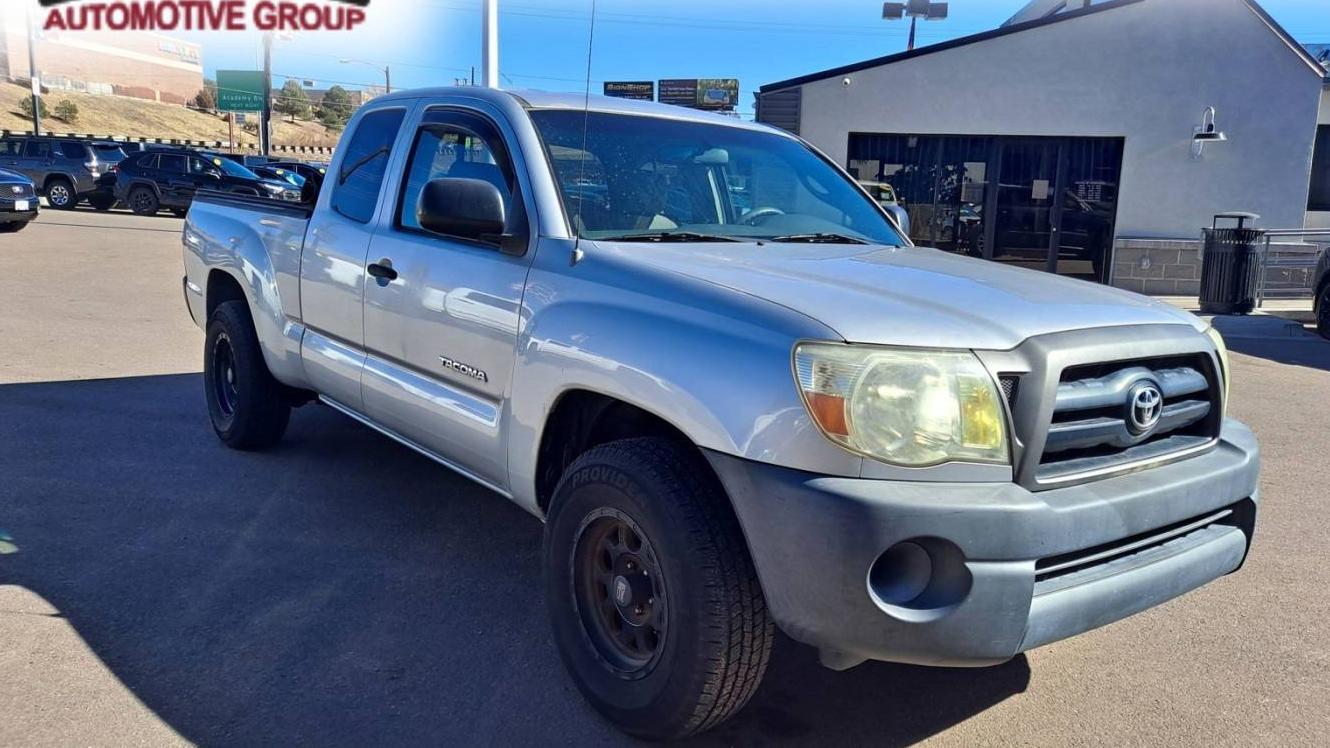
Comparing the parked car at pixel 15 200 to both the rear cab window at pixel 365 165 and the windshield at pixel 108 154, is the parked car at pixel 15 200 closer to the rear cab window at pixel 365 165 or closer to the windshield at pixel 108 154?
the windshield at pixel 108 154

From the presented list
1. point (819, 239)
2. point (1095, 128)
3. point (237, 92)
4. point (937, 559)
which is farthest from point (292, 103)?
point (937, 559)

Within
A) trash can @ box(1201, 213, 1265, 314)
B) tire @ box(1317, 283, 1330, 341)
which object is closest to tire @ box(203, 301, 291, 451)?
tire @ box(1317, 283, 1330, 341)

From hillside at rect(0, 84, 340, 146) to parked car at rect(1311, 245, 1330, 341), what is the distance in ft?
203

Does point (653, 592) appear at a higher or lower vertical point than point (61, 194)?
lower

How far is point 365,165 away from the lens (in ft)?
14.8

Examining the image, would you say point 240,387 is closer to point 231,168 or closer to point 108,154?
point 231,168

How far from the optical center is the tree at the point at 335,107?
101 metres

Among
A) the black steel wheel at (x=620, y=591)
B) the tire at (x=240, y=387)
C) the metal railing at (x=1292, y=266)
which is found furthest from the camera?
the metal railing at (x=1292, y=266)

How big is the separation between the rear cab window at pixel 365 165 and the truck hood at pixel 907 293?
1660 mm

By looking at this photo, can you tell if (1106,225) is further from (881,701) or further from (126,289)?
(881,701)

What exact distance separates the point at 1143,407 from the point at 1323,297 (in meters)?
11.3

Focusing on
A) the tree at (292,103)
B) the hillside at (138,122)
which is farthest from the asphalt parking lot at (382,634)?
the tree at (292,103)

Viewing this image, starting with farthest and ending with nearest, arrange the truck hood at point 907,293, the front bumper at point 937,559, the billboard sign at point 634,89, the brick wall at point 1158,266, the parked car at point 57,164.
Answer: the billboard sign at point 634,89 < the parked car at point 57,164 < the brick wall at point 1158,266 < the truck hood at point 907,293 < the front bumper at point 937,559

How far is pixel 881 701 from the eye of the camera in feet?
10.3
